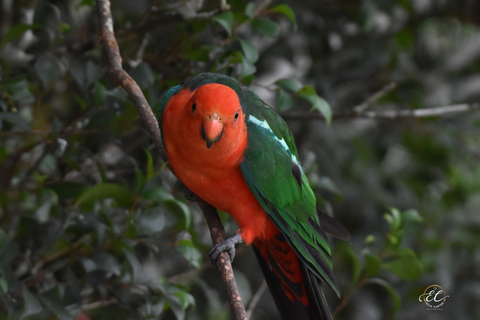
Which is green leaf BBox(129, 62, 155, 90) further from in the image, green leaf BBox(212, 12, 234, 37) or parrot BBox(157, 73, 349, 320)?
green leaf BBox(212, 12, 234, 37)

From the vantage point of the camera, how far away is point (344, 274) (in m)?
2.16

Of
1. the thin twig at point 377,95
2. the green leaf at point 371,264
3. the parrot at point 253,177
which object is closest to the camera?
the parrot at point 253,177

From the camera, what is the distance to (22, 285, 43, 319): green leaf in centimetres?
95

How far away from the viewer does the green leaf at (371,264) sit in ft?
4.51

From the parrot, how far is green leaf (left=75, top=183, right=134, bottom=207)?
0.14 m

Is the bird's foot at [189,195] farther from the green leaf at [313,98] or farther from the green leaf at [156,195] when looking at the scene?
the green leaf at [313,98]

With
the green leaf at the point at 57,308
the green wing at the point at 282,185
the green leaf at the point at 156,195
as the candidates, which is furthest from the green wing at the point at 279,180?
the green leaf at the point at 57,308

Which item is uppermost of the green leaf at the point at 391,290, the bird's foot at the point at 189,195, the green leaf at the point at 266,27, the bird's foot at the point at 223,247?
the green leaf at the point at 266,27

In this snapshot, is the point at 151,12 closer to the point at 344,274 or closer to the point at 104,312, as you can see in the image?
the point at 104,312

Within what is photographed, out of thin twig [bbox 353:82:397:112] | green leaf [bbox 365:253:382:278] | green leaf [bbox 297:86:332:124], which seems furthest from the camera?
thin twig [bbox 353:82:397:112]

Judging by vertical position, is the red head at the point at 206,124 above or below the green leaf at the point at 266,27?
below

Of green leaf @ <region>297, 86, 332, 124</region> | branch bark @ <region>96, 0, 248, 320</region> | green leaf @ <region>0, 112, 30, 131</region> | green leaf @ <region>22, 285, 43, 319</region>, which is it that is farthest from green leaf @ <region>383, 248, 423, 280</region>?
green leaf @ <region>0, 112, 30, 131</region>

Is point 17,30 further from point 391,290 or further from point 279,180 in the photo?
point 391,290

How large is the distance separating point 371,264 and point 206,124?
0.77 metres
